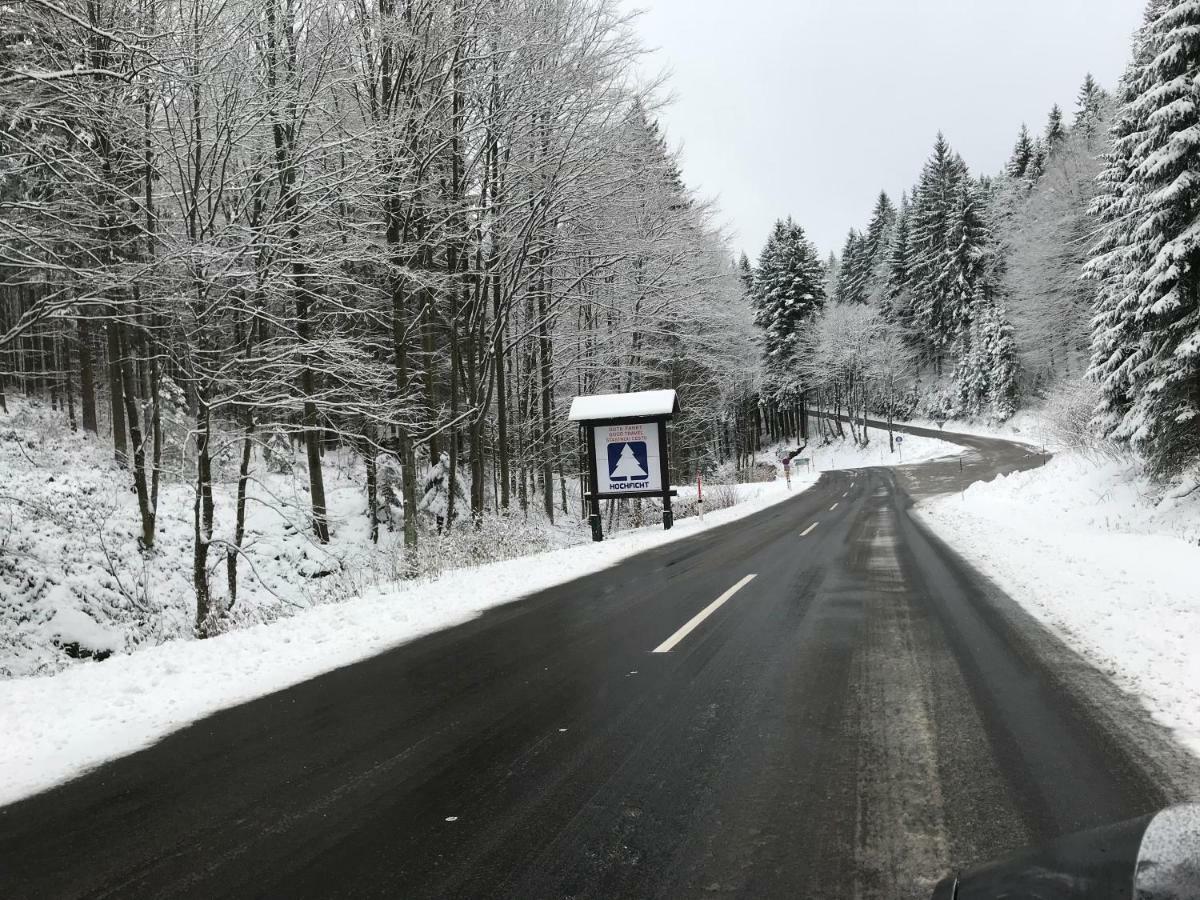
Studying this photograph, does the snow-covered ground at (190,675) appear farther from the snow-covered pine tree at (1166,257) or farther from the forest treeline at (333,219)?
the snow-covered pine tree at (1166,257)

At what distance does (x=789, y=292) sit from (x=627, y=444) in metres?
48.3

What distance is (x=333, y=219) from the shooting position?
11.4 m

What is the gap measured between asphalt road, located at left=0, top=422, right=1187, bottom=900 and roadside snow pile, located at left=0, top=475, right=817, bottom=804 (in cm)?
39

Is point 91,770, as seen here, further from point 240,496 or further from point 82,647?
point 82,647

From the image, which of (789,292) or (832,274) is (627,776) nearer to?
(789,292)

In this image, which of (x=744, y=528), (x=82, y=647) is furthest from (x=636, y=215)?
(x=82, y=647)

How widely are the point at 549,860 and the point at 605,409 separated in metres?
16.1

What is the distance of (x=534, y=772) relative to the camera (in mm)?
3623

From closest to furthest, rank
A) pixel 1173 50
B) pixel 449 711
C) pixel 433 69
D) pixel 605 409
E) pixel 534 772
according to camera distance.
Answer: pixel 534 772 < pixel 449 711 < pixel 1173 50 < pixel 433 69 < pixel 605 409

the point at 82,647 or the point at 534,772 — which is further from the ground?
the point at 534,772

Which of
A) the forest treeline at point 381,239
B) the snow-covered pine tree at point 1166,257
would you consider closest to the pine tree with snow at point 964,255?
the forest treeline at point 381,239

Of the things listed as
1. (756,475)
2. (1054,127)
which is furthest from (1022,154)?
(756,475)

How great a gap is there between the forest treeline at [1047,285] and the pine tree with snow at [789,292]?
0.48ft

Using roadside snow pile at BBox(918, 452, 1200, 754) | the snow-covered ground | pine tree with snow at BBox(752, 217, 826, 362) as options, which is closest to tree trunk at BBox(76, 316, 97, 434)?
the snow-covered ground
